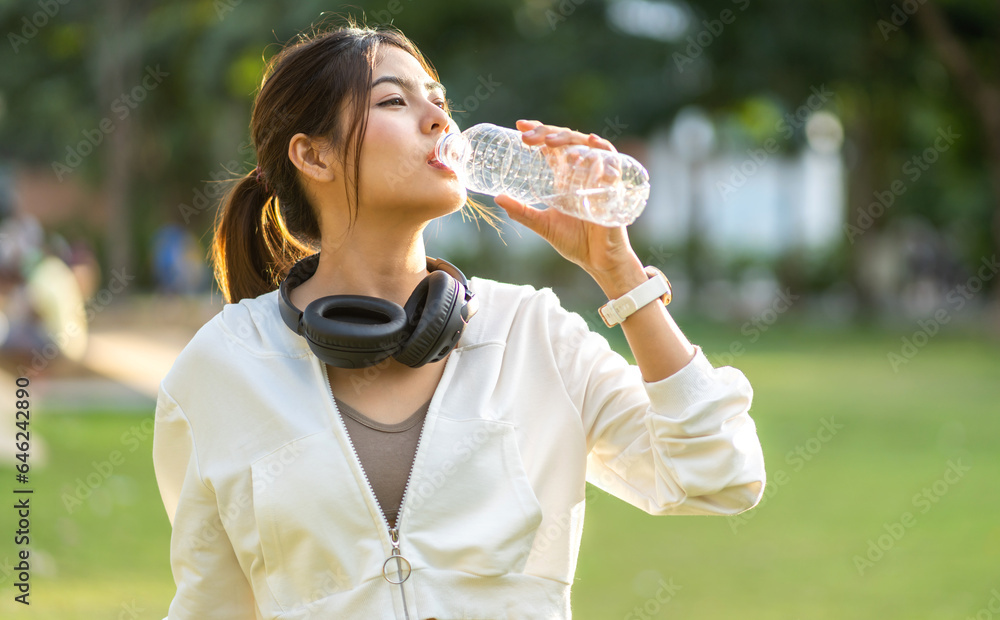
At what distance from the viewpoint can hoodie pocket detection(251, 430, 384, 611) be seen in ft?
6.91

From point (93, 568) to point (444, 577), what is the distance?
4326mm

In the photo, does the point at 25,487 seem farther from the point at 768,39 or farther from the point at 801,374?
the point at 768,39

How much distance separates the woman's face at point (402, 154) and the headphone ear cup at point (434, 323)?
0.55 feet

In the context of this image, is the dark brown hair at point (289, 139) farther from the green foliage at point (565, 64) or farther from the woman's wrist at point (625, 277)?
the green foliage at point (565, 64)

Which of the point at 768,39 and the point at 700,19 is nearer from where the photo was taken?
the point at 768,39

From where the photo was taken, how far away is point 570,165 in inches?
94.7

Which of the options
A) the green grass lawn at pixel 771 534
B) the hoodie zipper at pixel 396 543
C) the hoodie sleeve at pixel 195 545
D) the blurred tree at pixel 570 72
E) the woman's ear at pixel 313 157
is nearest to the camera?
the hoodie zipper at pixel 396 543

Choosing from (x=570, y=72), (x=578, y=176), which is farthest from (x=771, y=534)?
(x=570, y=72)

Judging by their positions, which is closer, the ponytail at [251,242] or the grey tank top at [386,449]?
the grey tank top at [386,449]

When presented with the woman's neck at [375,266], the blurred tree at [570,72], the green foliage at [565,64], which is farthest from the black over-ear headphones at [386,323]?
the green foliage at [565,64]

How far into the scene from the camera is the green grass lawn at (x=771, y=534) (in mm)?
5320

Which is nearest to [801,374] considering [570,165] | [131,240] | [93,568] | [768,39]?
[768,39]

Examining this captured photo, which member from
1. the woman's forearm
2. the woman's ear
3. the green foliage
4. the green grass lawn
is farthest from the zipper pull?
the green foliage

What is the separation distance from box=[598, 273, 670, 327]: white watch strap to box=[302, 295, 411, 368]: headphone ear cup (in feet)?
1.33
